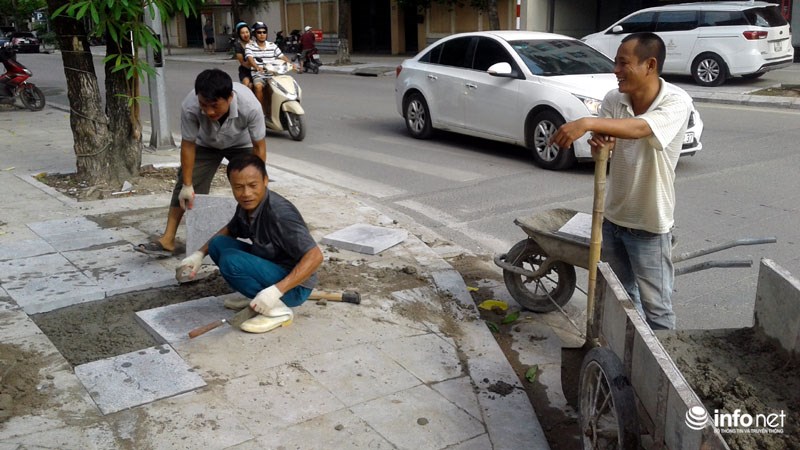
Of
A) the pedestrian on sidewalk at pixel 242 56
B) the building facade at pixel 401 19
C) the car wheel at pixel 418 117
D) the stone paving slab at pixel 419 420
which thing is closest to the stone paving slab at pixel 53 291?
the stone paving slab at pixel 419 420

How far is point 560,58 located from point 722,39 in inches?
Answer: 317

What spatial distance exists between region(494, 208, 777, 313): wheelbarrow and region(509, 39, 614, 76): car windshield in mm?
5194

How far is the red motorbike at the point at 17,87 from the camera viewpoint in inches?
637

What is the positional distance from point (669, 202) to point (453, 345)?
158cm

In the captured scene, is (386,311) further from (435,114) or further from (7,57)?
(7,57)

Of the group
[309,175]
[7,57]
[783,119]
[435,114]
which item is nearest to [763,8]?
[783,119]

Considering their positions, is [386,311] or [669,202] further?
[386,311]

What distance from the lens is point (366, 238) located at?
661 centimetres

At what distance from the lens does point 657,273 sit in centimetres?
395

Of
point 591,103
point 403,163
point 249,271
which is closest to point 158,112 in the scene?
point 403,163

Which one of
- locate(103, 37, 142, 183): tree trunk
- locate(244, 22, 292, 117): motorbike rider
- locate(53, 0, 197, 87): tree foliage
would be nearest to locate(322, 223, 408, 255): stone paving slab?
locate(53, 0, 197, 87): tree foliage

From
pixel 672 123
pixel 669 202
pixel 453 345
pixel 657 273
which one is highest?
pixel 672 123

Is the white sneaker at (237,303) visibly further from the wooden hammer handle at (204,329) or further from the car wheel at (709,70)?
the car wheel at (709,70)

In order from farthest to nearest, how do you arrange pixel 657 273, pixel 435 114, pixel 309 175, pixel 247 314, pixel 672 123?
pixel 435 114, pixel 309 175, pixel 247 314, pixel 657 273, pixel 672 123
